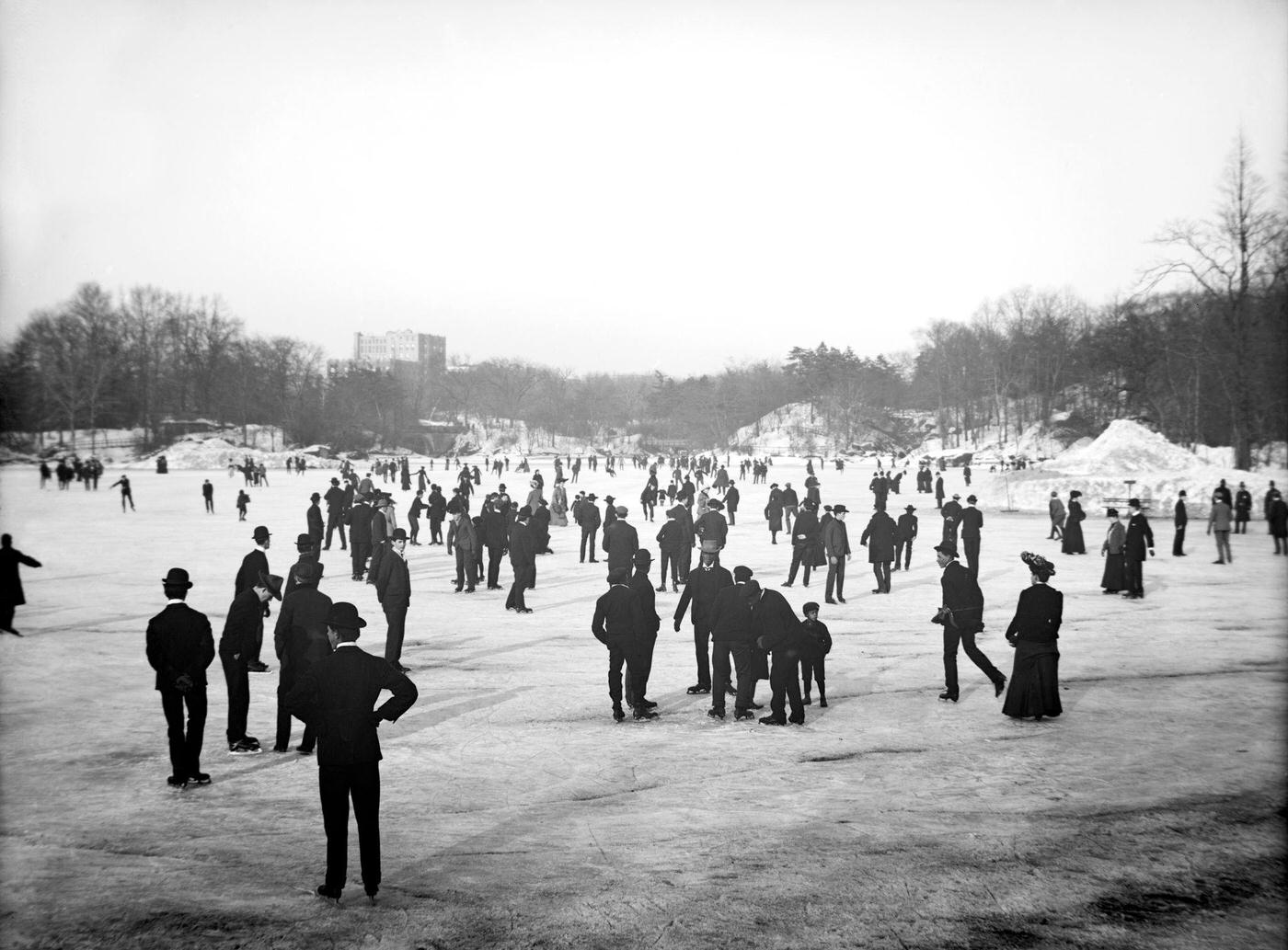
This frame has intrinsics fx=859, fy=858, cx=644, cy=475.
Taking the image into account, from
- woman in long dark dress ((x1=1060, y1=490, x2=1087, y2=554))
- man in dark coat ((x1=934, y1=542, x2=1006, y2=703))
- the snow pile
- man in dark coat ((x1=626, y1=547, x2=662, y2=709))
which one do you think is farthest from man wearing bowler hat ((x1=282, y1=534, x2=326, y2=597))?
the snow pile

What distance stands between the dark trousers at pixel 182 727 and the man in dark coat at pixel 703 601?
13.5 feet

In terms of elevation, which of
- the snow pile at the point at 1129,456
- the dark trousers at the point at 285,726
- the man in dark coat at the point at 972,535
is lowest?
the dark trousers at the point at 285,726

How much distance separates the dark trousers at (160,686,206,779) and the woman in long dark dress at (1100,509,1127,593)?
1326cm

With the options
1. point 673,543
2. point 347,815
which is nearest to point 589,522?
point 673,543

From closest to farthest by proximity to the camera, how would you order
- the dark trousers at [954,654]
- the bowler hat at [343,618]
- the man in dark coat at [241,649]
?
the bowler hat at [343,618] < the man in dark coat at [241,649] < the dark trousers at [954,654]

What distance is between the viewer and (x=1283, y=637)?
35.6 feet

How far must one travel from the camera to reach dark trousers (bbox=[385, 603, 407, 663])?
29.9 feet

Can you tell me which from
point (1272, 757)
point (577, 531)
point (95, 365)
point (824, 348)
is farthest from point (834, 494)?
point (824, 348)

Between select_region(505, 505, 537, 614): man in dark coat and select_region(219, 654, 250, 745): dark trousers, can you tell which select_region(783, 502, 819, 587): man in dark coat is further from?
select_region(219, 654, 250, 745): dark trousers

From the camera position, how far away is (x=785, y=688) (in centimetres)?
752

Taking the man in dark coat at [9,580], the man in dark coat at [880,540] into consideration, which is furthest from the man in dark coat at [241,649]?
the man in dark coat at [880,540]

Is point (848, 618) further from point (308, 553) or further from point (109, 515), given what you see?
point (109, 515)

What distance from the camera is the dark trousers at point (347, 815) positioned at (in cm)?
432

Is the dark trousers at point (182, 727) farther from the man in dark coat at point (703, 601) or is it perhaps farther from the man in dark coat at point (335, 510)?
the man in dark coat at point (335, 510)
